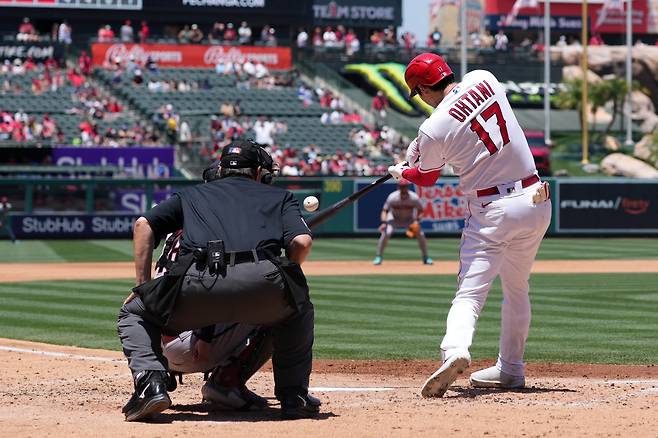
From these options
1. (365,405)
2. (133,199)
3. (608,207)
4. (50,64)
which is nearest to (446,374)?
(365,405)

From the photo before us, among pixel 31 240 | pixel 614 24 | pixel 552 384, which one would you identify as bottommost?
pixel 31 240

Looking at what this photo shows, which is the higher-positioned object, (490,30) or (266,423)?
(490,30)

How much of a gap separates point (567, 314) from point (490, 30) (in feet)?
176

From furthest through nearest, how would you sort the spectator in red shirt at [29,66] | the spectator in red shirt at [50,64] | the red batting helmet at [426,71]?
the spectator in red shirt at [50,64] → the spectator in red shirt at [29,66] → the red batting helmet at [426,71]

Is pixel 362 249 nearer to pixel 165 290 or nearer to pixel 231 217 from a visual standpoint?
pixel 231 217

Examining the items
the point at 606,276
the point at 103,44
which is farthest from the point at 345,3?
the point at 606,276

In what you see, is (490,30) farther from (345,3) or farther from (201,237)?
(201,237)

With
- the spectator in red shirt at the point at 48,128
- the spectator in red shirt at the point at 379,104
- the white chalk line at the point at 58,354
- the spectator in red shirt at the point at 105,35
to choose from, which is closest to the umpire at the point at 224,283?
the white chalk line at the point at 58,354

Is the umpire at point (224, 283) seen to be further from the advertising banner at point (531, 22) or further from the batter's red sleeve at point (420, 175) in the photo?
the advertising banner at point (531, 22)

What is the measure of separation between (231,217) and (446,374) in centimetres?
154

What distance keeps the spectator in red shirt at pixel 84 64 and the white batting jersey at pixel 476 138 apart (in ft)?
126

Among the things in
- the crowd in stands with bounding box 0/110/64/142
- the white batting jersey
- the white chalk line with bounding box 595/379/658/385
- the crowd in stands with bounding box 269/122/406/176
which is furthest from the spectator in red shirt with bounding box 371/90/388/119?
the white batting jersey

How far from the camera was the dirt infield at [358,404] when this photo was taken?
6.00 m

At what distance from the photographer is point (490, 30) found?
66.2m
